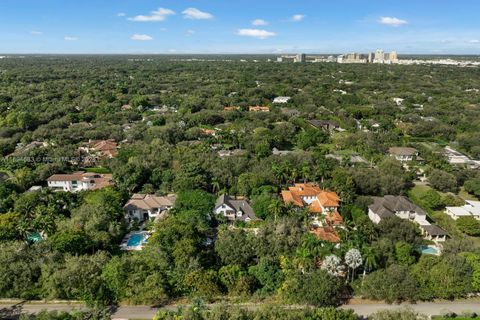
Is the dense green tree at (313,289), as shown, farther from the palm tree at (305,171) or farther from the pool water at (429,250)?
the palm tree at (305,171)

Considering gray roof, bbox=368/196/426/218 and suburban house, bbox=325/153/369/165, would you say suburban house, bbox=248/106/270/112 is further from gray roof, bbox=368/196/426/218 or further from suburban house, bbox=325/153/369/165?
gray roof, bbox=368/196/426/218

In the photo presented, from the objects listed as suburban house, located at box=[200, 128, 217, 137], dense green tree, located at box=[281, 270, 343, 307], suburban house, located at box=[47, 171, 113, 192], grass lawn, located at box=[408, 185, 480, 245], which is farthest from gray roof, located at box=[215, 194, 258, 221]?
suburban house, located at box=[200, 128, 217, 137]

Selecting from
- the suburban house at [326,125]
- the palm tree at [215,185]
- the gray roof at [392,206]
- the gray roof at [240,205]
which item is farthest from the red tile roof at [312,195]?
the suburban house at [326,125]

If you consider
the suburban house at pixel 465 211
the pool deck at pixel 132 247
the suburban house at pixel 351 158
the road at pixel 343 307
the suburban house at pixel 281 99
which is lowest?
the road at pixel 343 307

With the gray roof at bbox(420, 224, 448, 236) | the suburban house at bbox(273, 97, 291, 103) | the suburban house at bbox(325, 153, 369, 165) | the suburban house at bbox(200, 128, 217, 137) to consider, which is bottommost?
the gray roof at bbox(420, 224, 448, 236)

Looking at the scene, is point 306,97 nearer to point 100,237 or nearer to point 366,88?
point 366,88

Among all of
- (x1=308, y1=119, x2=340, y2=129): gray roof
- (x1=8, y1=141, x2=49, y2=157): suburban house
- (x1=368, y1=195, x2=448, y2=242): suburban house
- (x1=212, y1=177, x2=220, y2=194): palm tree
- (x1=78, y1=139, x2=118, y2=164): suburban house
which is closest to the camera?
(x1=368, y1=195, x2=448, y2=242): suburban house
